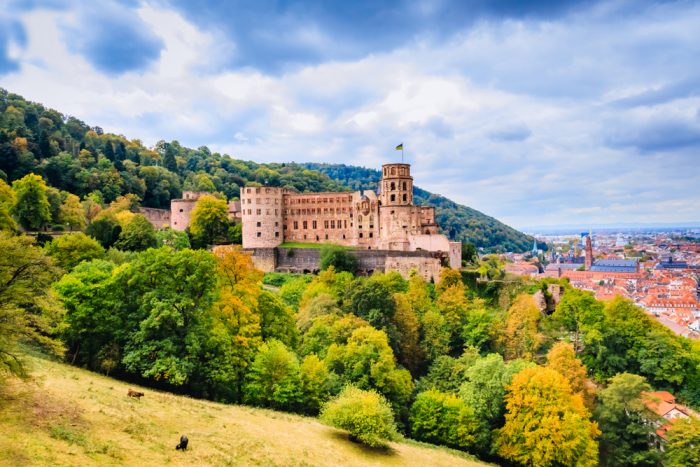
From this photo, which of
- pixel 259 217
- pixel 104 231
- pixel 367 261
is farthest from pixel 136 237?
pixel 367 261

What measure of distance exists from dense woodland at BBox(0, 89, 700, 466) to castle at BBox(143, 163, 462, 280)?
3307mm

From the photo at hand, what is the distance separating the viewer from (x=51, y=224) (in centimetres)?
5872

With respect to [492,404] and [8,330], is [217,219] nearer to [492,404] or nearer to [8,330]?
[492,404]

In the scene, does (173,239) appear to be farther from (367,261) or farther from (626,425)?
(626,425)

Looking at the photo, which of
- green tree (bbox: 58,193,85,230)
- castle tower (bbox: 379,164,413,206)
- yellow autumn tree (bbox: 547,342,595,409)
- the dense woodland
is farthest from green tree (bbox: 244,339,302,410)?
green tree (bbox: 58,193,85,230)

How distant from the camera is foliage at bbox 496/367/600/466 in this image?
99.2ft

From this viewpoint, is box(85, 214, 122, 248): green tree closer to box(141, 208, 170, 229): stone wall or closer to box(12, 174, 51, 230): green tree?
box(12, 174, 51, 230): green tree

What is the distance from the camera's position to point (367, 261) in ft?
186

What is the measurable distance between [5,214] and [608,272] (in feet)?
487

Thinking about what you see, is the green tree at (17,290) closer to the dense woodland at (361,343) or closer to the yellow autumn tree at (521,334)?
the dense woodland at (361,343)

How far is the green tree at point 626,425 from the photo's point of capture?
34.9 metres

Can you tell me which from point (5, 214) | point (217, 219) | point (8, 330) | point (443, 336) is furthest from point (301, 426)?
point (217, 219)

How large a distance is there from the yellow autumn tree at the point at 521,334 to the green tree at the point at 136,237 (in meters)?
34.6

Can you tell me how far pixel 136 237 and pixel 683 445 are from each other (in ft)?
157
